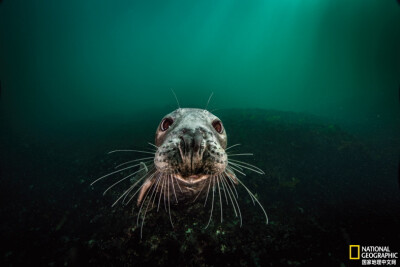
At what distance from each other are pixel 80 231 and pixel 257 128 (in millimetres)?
7977

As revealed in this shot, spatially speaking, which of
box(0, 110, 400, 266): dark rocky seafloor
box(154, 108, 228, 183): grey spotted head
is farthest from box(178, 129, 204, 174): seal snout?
box(0, 110, 400, 266): dark rocky seafloor

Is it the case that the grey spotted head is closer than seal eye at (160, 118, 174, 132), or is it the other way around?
the grey spotted head

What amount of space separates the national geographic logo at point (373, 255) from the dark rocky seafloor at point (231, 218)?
0.11 meters

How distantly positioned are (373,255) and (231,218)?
91.6 inches

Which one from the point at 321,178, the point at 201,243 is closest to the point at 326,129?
the point at 321,178

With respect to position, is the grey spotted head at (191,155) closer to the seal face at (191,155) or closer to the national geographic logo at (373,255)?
the seal face at (191,155)

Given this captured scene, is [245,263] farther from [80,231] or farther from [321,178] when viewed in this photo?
[321,178]

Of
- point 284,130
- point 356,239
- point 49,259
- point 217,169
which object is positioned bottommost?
point 356,239

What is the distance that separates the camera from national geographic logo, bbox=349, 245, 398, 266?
8.39ft

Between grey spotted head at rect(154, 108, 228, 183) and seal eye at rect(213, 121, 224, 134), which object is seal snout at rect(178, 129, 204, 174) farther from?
seal eye at rect(213, 121, 224, 134)

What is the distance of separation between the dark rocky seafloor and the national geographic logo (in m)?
0.11

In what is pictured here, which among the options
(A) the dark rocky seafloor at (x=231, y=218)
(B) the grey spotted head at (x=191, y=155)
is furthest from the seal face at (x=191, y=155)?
(A) the dark rocky seafloor at (x=231, y=218)

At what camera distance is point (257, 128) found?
28.2 feet

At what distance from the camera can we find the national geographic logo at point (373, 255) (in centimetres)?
256
